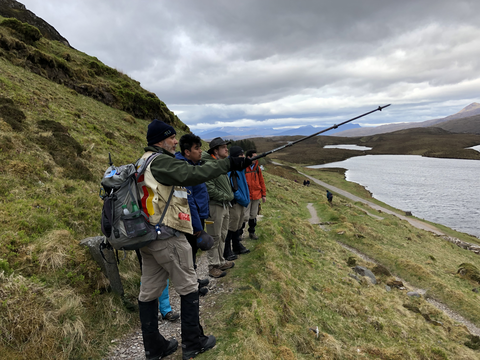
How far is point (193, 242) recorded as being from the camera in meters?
4.78

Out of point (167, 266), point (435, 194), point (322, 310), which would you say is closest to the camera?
point (167, 266)

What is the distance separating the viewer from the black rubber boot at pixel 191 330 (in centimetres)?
381

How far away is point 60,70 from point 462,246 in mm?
46989

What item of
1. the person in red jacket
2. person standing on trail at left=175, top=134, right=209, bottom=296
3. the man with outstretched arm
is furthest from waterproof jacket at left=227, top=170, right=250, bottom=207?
the man with outstretched arm

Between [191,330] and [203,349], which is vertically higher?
[191,330]

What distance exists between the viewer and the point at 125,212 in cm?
339

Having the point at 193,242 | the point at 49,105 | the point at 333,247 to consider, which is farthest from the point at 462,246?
the point at 49,105

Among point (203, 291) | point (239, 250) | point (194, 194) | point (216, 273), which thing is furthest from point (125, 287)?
point (239, 250)

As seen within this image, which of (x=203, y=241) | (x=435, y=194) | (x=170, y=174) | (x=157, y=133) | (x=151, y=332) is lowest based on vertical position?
(x=435, y=194)

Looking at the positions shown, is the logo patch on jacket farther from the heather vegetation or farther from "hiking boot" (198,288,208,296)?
"hiking boot" (198,288,208,296)

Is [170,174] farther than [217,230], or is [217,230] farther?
[217,230]

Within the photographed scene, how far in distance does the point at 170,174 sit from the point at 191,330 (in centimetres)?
254

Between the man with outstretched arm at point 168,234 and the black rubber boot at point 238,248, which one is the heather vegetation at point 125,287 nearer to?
the black rubber boot at point 238,248

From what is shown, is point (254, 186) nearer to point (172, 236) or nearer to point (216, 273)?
point (216, 273)
